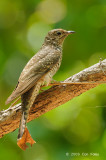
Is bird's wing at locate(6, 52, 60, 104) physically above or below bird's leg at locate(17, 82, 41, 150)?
above

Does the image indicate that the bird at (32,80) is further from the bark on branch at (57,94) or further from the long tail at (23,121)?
the bark on branch at (57,94)

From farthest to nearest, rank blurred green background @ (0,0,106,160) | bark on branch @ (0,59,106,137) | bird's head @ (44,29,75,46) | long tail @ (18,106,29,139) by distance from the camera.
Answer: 1. blurred green background @ (0,0,106,160)
2. bird's head @ (44,29,75,46)
3. bark on branch @ (0,59,106,137)
4. long tail @ (18,106,29,139)

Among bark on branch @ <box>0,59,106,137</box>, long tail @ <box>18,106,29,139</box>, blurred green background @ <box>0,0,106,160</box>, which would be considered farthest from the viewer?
blurred green background @ <box>0,0,106,160</box>

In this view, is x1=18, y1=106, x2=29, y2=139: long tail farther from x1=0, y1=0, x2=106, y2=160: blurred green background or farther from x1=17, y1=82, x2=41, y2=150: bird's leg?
x1=0, y1=0, x2=106, y2=160: blurred green background

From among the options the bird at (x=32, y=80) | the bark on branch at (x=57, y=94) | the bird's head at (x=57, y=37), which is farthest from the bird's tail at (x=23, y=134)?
the bird's head at (x=57, y=37)

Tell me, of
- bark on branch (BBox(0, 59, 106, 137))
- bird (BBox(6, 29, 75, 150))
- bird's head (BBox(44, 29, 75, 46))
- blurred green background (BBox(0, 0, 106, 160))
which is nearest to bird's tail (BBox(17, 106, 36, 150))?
bird (BBox(6, 29, 75, 150))

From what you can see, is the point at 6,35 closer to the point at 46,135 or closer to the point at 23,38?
the point at 23,38
